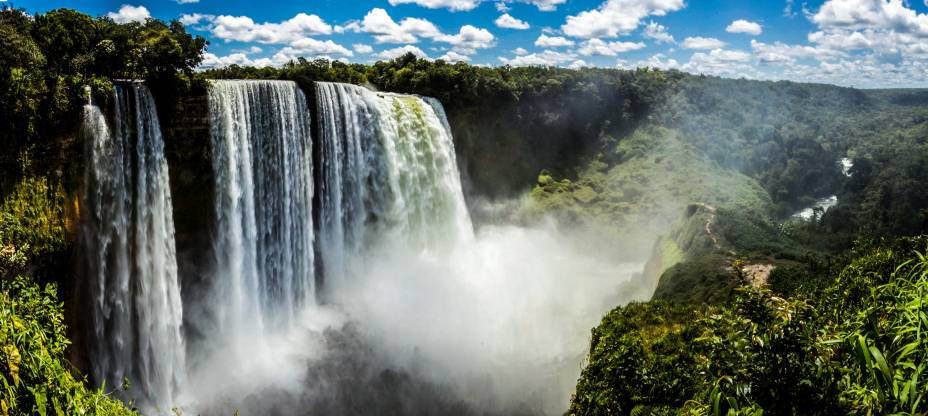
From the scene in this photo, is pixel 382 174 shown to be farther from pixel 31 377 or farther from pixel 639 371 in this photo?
pixel 31 377

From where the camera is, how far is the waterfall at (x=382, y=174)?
26.4 m

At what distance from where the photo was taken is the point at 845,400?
14.7 ft

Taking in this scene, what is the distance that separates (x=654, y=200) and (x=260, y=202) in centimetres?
3298

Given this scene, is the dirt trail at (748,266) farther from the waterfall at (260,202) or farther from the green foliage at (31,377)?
the waterfall at (260,202)

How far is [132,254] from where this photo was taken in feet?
63.7

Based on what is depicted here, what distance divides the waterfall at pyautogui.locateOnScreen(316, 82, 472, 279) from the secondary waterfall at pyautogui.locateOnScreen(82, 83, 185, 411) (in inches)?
302

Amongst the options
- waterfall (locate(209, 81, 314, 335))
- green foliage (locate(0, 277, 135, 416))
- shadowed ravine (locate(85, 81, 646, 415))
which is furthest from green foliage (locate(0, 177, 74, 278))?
green foliage (locate(0, 277, 135, 416))

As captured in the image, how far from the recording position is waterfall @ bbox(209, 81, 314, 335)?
21.7 m

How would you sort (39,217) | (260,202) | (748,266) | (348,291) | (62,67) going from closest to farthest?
1. (39,217)
2. (62,67)
3. (260,202)
4. (748,266)
5. (348,291)

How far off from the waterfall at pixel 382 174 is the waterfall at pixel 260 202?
1651mm

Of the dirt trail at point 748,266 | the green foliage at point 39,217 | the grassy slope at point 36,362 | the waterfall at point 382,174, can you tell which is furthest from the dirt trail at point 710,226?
the green foliage at point 39,217

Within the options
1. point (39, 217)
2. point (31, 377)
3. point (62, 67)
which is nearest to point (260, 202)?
point (39, 217)

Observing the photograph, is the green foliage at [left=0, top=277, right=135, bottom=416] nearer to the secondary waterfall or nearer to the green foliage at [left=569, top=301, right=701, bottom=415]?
the green foliage at [left=569, top=301, right=701, bottom=415]

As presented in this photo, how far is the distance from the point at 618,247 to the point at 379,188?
21376 mm
